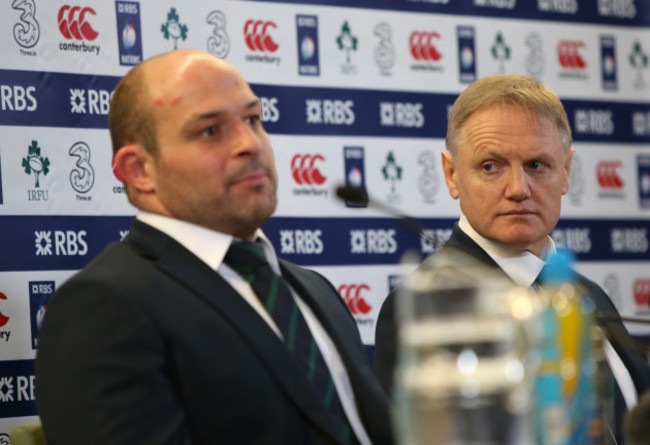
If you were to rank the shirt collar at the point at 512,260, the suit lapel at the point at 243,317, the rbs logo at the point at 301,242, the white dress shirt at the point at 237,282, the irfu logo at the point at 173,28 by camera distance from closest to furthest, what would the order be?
the suit lapel at the point at 243,317 < the white dress shirt at the point at 237,282 < the shirt collar at the point at 512,260 < the irfu logo at the point at 173,28 < the rbs logo at the point at 301,242

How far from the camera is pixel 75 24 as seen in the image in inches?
141

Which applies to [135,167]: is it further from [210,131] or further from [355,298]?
[355,298]

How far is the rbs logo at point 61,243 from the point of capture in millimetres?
3398

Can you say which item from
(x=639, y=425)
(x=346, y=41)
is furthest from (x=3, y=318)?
(x=639, y=425)

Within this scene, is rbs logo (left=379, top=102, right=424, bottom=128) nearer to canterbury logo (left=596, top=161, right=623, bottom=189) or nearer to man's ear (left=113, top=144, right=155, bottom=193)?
canterbury logo (left=596, top=161, right=623, bottom=189)

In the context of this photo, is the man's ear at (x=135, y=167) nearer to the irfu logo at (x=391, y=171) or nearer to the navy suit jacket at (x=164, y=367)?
the navy suit jacket at (x=164, y=367)

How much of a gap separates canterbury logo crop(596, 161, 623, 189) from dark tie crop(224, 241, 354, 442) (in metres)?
3.01

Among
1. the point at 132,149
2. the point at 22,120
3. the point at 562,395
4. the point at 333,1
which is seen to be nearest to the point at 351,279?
the point at 333,1

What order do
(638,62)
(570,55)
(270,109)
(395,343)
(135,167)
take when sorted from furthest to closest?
1. (638,62)
2. (570,55)
3. (270,109)
4. (395,343)
5. (135,167)

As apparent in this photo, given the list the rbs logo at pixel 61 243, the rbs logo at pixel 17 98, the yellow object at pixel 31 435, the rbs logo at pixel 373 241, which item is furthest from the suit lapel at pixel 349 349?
the rbs logo at pixel 373 241

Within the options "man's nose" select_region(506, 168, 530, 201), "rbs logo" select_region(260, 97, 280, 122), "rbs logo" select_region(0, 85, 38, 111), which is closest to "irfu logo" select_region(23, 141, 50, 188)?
"rbs logo" select_region(0, 85, 38, 111)

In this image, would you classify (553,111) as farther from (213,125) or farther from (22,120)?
(22,120)

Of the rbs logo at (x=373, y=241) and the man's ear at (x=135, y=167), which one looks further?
the rbs logo at (x=373, y=241)

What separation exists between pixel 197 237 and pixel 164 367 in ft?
1.09
